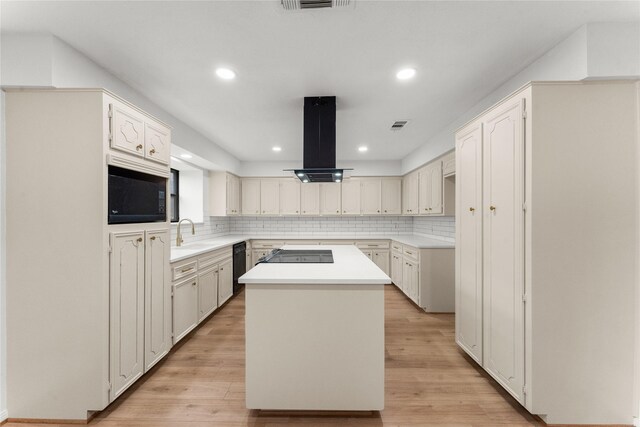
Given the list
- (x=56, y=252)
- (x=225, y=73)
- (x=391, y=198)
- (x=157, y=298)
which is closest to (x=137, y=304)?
(x=157, y=298)

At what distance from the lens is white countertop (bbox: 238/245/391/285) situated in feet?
5.72

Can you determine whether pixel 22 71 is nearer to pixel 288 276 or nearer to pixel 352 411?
pixel 288 276

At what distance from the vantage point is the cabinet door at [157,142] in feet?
7.25

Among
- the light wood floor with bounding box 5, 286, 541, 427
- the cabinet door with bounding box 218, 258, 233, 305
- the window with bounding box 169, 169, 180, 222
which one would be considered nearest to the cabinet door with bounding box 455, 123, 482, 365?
the light wood floor with bounding box 5, 286, 541, 427

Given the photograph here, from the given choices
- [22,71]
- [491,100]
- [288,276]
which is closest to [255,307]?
[288,276]

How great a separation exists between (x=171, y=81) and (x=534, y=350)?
3522 mm

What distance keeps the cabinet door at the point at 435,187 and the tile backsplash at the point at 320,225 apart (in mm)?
1652

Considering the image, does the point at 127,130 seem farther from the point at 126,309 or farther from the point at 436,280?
the point at 436,280

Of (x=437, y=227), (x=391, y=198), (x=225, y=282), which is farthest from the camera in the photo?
(x=391, y=198)

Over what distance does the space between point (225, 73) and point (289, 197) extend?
12.3ft

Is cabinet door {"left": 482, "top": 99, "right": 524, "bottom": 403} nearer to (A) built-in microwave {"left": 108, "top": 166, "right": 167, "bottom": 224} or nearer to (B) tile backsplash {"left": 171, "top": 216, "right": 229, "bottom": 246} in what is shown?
(A) built-in microwave {"left": 108, "top": 166, "right": 167, "bottom": 224}

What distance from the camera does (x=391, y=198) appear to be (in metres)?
5.84

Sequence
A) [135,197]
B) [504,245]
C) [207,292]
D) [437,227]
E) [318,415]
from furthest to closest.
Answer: [437,227] < [207,292] < [135,197] < [504,245] < [318,415]

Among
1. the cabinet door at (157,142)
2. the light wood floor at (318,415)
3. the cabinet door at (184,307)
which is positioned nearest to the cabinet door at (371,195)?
the light wood floor at (318,415)
